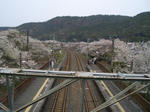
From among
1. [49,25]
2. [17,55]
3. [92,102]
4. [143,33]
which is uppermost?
[49,25]

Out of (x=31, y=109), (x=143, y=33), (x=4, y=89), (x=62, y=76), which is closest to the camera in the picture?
(x=62, y=76)

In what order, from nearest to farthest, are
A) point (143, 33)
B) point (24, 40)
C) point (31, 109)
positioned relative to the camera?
point (31, 109) < point (24, 40) < point (143, 33)

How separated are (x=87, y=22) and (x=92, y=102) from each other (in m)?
132

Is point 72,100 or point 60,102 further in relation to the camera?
point 72,100

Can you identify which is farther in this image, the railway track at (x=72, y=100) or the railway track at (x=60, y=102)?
the railway track at (x=72, y=100)

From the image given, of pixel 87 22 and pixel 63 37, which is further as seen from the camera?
pixel 87 22

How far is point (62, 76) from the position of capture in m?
4.17

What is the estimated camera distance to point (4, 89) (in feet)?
38.7

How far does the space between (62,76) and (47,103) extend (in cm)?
650

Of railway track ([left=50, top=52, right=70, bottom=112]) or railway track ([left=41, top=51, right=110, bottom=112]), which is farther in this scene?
railway track ([left=41, top=51, right=110, bottom=112])

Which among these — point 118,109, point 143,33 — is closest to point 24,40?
point 118,109

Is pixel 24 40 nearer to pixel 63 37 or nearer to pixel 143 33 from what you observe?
pixel 143 33

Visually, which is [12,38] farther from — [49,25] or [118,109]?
[49,25]

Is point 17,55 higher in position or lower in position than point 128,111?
higher
